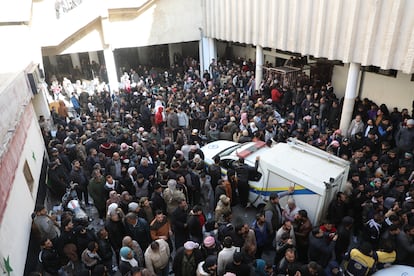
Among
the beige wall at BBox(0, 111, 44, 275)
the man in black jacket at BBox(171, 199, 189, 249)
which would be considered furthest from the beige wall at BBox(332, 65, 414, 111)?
the beige wall at BBox(0, 111, 44, 275)

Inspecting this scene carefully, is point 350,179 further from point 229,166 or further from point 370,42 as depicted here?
point 370,42

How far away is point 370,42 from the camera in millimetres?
7707

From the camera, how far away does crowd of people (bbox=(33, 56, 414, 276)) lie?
14.8 ft

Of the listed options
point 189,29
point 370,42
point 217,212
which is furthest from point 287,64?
point 217,212

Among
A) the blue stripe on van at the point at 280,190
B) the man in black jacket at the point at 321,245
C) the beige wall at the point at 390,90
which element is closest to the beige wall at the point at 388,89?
the beige wall at the point at 390,90

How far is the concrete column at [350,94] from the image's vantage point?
8739 mm

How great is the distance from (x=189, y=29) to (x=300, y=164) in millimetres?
12049

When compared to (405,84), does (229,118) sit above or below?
below

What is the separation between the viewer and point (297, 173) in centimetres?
580

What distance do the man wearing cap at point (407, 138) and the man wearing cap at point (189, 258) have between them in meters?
6.17

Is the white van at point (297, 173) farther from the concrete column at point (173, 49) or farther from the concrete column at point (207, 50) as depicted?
the concrete column at point (173, 49)

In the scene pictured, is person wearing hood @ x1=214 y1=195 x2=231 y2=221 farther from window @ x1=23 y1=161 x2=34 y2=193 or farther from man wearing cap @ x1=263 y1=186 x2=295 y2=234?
window @ x1=23 y1=161 x2=34 y2=193

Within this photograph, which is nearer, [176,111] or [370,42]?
[370,42]

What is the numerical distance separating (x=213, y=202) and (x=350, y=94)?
221 inches
